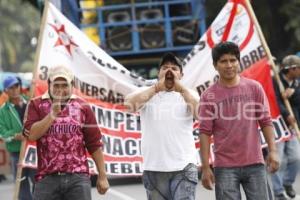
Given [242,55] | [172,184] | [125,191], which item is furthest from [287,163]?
[172,184]

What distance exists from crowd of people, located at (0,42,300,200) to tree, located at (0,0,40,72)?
52138 mm

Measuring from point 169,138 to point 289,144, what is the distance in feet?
12.7

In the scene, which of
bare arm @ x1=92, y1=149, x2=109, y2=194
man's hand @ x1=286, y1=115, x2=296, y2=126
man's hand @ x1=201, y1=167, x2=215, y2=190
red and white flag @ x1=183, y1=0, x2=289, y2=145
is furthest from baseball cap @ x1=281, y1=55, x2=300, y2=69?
bare arm @ x1=92, y1=149, x2=109, y2=194

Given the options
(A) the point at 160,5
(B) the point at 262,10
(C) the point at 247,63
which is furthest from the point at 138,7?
(B) the point at 262,10

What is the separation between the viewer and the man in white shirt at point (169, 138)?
21.7 ft

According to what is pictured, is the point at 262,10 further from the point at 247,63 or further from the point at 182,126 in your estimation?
the point at 182,126

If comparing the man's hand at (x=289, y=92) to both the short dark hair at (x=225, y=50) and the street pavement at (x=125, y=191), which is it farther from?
the short dark hair at (x=225, y=50)

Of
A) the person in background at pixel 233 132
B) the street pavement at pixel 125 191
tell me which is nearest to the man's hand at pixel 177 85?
the person in background at pixel 233 132

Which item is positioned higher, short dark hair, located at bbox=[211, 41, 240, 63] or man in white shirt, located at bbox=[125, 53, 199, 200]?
short dark hair, located at bbox=[211, 41, 240, 63]

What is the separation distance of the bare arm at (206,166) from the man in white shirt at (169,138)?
0.25 m

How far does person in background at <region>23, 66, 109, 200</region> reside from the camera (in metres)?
6.15

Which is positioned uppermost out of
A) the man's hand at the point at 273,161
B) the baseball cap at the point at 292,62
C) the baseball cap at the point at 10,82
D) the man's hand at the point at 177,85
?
the baseball cap at the point at 292,62

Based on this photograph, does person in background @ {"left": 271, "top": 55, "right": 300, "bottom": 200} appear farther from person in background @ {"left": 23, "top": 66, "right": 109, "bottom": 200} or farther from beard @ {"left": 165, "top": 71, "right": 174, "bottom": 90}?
person in background @ {"left": 23, "top": 66, "right": 109, "bottom": 200}

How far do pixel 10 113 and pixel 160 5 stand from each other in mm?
5823
